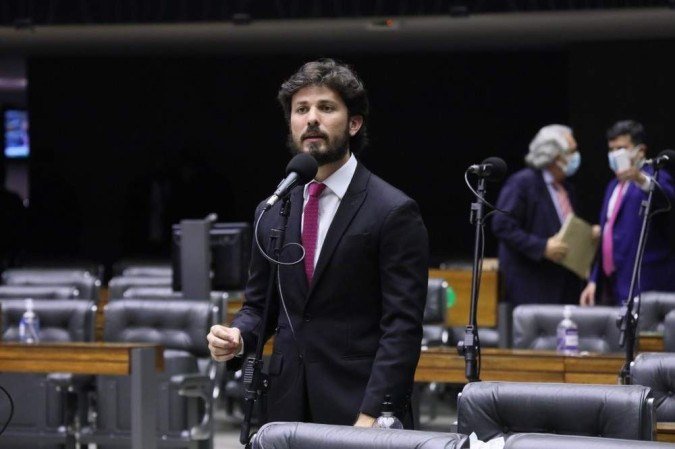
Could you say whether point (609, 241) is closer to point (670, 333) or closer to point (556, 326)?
point (556, 326)

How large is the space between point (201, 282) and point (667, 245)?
107 inches

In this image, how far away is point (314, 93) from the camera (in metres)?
3.98

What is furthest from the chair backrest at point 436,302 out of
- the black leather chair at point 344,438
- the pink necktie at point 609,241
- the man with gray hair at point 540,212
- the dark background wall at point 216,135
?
the dark background wall at point 216,135

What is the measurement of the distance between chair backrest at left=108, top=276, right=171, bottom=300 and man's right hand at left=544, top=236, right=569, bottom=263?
9.69 ft

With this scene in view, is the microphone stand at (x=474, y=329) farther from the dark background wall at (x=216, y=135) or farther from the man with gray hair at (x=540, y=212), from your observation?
the dark background wall at (x=216, y=135)

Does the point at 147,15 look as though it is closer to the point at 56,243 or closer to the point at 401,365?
the point at 56,243

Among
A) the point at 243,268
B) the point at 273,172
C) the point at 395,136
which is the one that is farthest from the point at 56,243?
the point at 243,268

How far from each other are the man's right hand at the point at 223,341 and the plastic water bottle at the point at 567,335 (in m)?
3.13

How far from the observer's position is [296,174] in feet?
12.2

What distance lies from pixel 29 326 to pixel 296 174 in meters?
4.73

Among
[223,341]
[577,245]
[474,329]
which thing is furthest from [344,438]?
[577,245]

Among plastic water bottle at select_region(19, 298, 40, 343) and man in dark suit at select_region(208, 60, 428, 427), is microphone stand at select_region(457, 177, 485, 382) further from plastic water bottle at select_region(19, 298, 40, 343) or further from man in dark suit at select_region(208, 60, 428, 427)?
plastic water bottle at select_region(19, 298, 40, 343)

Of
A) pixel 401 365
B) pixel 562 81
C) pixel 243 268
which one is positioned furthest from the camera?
pixel 562 81

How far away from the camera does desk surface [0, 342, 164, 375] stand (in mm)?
6730
